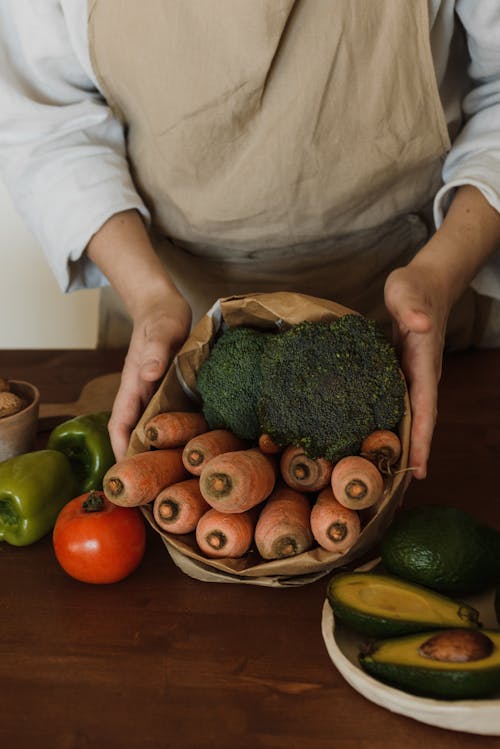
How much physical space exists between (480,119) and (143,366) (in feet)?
2.01

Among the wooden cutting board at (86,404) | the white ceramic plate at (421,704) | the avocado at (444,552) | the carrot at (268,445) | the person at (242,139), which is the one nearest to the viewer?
the white ceramic plate at (421,704)

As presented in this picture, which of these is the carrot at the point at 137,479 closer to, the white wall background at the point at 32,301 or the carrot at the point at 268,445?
the carrot at the point at 268,445

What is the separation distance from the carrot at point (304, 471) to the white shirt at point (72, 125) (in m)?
0.44

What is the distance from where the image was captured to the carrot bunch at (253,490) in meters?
0.76

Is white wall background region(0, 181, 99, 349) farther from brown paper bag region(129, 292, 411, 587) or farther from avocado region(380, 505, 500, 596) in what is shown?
avocado region(380, 505, 500, 596)

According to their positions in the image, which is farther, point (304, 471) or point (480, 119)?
point (480, 119)

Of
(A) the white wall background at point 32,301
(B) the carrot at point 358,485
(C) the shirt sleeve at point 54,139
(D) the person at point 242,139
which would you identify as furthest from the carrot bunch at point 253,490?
(A) the white wall background at point 32,301

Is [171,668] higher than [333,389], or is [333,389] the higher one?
[333,389]

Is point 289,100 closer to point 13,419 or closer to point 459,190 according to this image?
point 459,190

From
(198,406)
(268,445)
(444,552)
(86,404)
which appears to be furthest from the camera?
(86,404)

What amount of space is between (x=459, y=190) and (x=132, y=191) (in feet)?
1.50

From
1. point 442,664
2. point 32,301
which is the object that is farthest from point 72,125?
point 32,301

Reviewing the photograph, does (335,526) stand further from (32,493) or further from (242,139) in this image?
(242,139)

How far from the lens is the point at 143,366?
0.88 metres
